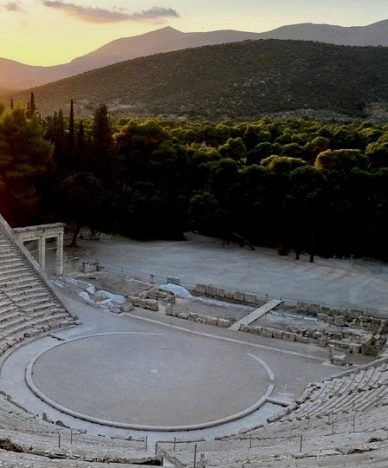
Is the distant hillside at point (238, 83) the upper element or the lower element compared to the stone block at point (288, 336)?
upper

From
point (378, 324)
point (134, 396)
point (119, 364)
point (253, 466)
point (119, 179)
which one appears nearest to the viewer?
point (253, 466)

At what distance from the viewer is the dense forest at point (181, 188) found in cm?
3569

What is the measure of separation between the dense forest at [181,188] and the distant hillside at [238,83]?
44089mm

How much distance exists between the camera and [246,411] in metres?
17.3

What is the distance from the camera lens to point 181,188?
4762cm

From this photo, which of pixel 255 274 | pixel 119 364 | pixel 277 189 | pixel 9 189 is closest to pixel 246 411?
pixel 119 364

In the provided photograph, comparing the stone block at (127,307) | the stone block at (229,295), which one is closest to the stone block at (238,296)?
the stone block at (229,295)

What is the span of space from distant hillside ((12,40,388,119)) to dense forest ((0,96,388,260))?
44089 mm

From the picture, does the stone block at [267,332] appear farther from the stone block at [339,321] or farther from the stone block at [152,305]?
the stone block at [152,305]

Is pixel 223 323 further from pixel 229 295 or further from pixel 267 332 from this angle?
pixel 229 295

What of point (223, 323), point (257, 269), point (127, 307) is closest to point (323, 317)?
point (223, 323)

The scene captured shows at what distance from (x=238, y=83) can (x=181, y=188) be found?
5499 centimetres

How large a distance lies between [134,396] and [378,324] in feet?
41.0

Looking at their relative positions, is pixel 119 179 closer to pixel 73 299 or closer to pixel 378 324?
pixel 73 299
